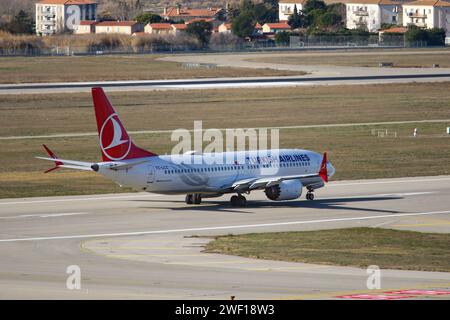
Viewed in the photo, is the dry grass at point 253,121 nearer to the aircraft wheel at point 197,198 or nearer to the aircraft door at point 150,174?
the aircraft wheel at point 197,198

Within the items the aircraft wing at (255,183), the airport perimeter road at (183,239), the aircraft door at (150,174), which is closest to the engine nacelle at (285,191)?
the aircraft wing at (255,183)

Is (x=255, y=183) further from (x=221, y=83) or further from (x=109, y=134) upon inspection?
(x=221, y=83)

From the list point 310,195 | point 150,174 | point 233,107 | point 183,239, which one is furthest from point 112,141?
point 233,107

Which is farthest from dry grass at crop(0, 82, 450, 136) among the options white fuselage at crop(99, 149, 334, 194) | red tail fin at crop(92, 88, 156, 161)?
red tail fin at crop(92, 88, 156, 161)

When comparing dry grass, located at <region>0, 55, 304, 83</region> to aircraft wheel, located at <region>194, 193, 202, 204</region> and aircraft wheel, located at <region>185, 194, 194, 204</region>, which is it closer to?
aircraft wheel, located at <region>185, 194, 194, 204</region>

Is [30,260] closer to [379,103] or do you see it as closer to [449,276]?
[449,276]

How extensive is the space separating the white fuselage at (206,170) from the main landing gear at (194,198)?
914mm

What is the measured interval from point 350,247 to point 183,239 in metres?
8.73

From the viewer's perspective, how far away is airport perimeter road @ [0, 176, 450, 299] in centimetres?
4269

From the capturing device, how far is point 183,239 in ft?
188

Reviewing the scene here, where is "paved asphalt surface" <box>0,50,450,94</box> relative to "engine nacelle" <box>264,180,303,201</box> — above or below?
above

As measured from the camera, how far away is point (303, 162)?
73562 mm
